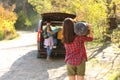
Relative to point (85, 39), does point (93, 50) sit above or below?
below

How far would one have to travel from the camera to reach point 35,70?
41.3 feet

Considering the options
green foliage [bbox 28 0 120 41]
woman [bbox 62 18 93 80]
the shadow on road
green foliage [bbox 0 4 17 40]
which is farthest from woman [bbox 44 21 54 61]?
green foliage [bbox 0 4 17 40]

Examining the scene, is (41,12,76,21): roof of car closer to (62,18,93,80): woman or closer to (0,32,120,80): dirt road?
(0,32,120,80): dirt road

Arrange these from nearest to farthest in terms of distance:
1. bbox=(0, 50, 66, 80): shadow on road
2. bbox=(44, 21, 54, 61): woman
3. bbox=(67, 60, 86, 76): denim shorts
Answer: bbox=(67, 60, 86, 76): denim shorts, bbox=(0, 50, 66, 80): shadow on road, bbox=(44, 21, 54, 61): woman

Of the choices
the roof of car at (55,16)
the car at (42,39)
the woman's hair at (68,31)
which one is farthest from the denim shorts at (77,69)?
the roof of car at (55,16)

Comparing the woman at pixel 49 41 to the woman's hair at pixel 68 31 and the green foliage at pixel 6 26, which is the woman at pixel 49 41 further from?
the green foliage at pixel 6 26

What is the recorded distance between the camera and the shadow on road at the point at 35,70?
11461mm

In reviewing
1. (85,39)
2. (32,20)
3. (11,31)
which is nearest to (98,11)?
(85,39)

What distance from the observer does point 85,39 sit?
7.93 m

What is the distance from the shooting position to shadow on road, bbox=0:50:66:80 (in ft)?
37.6

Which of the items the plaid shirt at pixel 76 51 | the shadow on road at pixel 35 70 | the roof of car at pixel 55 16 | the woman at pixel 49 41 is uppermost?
the roof of car at pixel 55 16

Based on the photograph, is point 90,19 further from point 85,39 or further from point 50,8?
point 50,8

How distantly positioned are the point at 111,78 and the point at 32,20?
114 ft

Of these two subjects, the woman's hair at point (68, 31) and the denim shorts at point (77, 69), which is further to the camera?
the denim shorts at point (77, 69)
